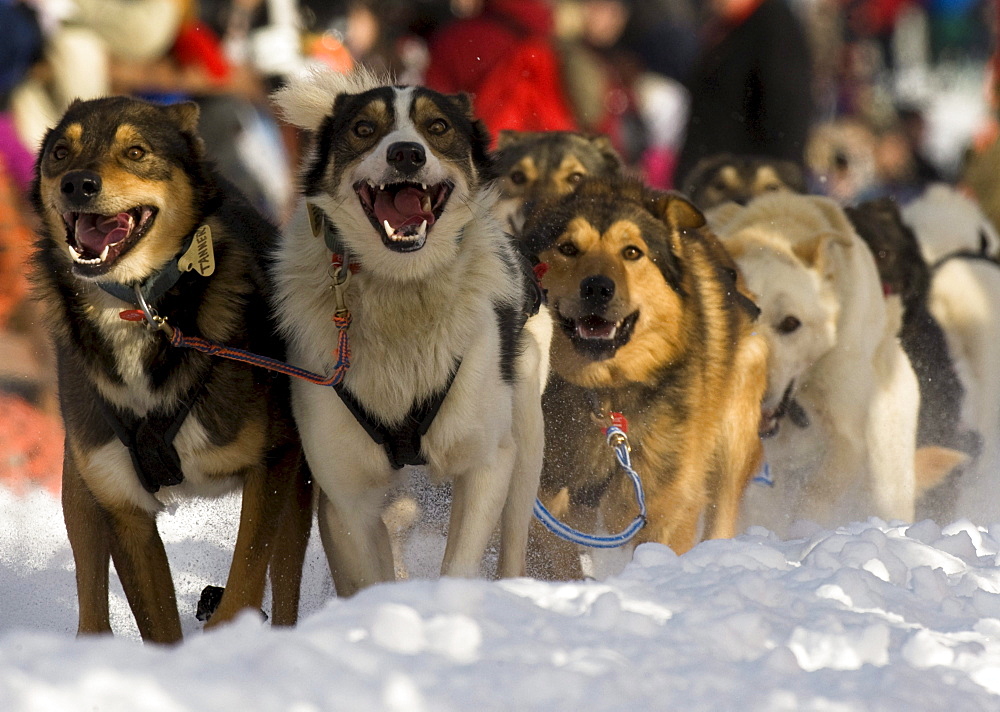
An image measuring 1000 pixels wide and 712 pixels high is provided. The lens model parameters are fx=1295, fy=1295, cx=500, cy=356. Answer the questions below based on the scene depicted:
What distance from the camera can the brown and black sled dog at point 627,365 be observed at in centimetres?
426

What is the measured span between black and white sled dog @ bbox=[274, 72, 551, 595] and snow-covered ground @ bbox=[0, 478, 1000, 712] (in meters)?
0.54

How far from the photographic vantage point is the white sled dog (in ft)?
16.8

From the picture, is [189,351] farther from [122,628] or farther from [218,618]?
[122,628]

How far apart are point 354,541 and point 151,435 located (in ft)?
1.90

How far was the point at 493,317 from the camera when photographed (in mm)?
3357

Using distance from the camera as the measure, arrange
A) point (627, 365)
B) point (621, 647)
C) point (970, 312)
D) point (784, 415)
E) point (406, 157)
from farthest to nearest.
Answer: point (970, 312) < point (784, 415) < point (627, 365) < point (406, 157) < point (621, 647)

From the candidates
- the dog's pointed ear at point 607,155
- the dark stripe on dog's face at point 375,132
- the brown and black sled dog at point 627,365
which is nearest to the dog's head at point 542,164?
the dog's pointed ear at point 607,155

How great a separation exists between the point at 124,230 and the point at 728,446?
2500mm

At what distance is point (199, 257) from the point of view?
315 cm

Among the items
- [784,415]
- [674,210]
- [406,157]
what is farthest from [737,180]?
[406,157]

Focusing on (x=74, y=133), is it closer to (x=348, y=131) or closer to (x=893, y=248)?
(x=348, y=131)

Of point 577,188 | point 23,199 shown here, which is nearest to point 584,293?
point 577,188

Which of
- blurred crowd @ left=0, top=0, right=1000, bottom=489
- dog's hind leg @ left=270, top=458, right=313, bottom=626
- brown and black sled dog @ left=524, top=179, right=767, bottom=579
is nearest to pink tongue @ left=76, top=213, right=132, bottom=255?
dog's hind leg @ left=270, top=458, right=313, bottom=626

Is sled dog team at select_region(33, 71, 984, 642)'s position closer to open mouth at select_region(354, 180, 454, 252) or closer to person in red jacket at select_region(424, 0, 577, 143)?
open mouth at select_region(354, 180, 454, 252)
